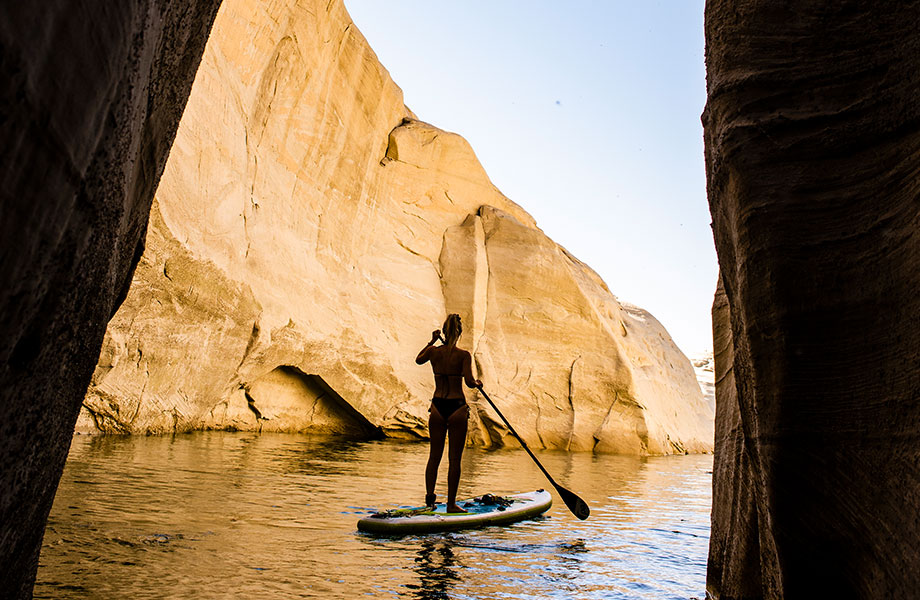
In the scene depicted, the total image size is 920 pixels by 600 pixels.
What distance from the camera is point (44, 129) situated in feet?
3.92

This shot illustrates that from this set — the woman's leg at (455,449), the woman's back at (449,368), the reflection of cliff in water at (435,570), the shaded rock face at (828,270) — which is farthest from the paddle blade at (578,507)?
the shaded rock face at (828,270)

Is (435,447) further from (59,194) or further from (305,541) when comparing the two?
(59,194)

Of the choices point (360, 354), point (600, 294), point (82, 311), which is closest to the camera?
point (82, 311)

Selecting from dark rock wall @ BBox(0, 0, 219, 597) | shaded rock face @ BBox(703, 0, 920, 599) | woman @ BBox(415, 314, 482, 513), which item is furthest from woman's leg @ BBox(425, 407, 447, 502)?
dark rock wall @ BBox(0, 0, 219, 597)

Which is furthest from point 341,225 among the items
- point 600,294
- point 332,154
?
point 600,294

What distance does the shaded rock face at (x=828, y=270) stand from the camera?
252cm

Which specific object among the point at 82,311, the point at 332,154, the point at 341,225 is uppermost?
the point at 332,154

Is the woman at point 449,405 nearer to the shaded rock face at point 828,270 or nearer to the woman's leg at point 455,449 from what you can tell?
the woman's leg at point 455,449

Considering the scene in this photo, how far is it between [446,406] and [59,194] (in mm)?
5903

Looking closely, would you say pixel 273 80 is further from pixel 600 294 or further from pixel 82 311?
pixel 82 311

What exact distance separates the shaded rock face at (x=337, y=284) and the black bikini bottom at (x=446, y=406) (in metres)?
7.74

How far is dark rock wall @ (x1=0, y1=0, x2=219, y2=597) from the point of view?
114 cm

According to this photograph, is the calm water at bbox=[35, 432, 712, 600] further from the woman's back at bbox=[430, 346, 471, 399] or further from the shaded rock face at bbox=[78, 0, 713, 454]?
the shaded rock face at bbox=[78, 0, 713, 454]

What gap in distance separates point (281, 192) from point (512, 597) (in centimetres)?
1548
